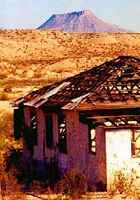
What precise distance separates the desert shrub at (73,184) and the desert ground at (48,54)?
2623cm

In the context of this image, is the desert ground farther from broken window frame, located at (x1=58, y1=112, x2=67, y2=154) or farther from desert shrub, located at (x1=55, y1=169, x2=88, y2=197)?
desert shrub, located at (x1=55, y1=169, x2=88, y2=197)

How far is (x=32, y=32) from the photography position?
100m

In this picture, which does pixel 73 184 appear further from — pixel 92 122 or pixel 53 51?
pixel 53 51

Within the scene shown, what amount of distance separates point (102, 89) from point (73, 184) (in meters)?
3.36

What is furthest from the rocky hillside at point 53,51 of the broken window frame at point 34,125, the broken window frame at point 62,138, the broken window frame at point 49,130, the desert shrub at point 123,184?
the desert shrub at point 123,184

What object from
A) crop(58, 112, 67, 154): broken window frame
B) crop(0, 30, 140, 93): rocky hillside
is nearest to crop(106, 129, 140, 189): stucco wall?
crop(58, 112, 67, 154): broken window frame

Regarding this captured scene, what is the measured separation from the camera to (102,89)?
19.4m

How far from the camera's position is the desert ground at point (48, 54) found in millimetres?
62250

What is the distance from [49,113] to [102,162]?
12.6 feet

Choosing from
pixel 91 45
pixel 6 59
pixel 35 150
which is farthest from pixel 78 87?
pixel 91 45

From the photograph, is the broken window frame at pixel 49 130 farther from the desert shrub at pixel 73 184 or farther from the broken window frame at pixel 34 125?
the desert shrub at pixel 73 184

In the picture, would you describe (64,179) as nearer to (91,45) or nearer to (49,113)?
(49,113)

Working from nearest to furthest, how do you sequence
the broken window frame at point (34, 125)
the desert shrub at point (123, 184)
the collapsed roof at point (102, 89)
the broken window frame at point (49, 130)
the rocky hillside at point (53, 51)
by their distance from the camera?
the desert shrub at point (123, 184) < the collapsed roof at point (102, 89) < the broken window frame at point (49, 130) < the broken window frame at point (34, 125) < the rocky hillside at point (53, 51)

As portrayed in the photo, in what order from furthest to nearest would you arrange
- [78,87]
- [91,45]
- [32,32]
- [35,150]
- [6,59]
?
[32,32], [91,45], [6,59], [35,150], [78,87]
